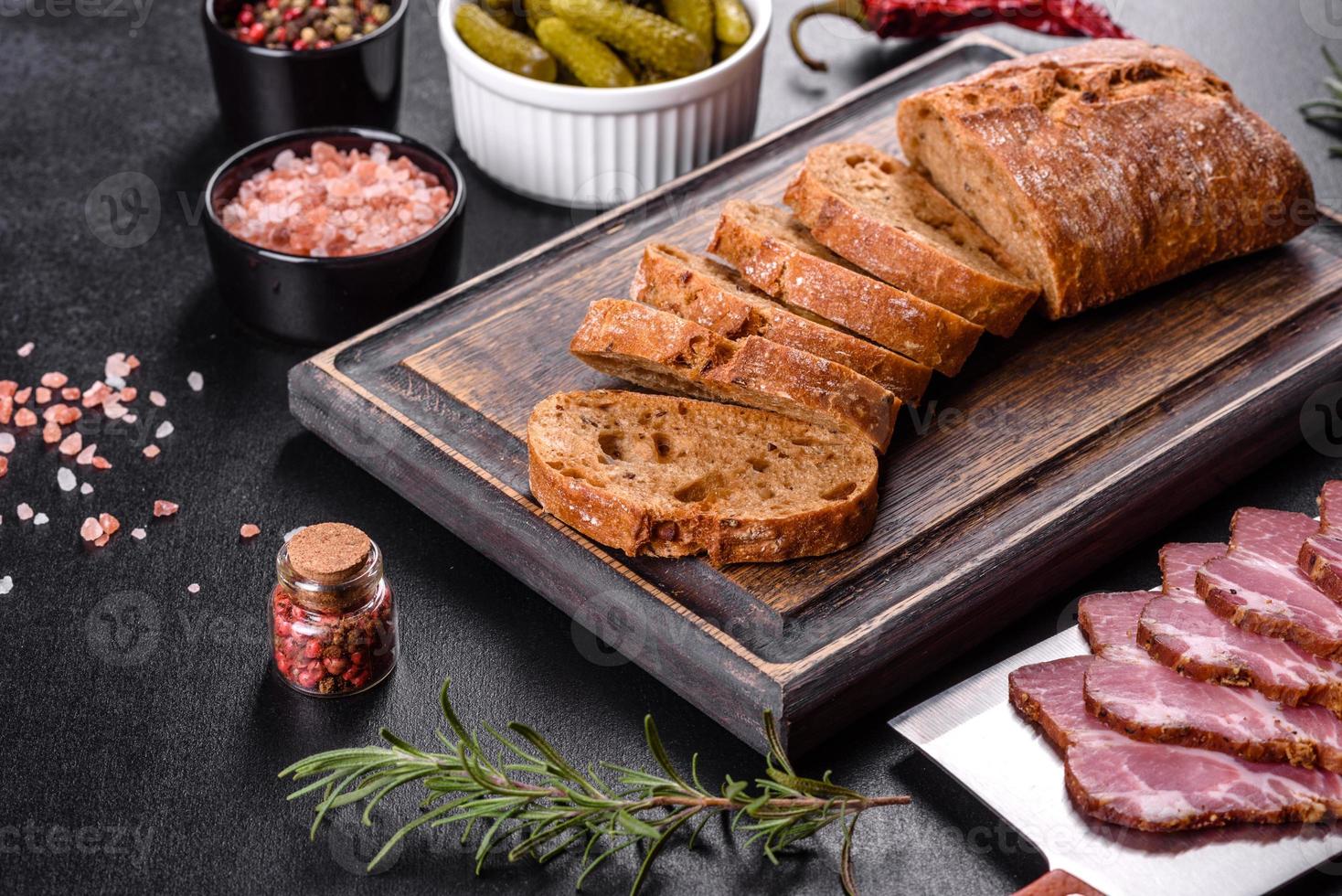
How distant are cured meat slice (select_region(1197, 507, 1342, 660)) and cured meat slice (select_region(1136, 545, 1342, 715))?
26 mm

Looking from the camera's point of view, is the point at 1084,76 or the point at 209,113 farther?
the point at 209,113

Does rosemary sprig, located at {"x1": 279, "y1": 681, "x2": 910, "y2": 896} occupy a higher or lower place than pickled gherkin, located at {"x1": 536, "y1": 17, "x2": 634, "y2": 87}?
lower

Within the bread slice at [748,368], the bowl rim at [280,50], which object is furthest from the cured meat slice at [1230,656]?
the bowl rim at [280,50]

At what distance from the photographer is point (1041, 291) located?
382cm

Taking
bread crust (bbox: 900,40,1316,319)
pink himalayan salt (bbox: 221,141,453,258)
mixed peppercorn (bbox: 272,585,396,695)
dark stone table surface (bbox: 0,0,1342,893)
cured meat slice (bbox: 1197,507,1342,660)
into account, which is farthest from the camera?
pink himalayan salt (bbox: 221,141,453,258)

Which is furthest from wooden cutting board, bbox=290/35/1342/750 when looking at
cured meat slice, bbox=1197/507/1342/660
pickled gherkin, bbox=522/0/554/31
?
pickled gherkin, bbox=522/0/554/31

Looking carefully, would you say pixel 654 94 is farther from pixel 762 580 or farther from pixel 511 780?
pixel 511 780

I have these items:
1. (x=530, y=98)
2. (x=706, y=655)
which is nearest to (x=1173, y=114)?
(x=530, y=98)

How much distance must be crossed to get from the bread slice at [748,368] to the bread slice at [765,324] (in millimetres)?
77

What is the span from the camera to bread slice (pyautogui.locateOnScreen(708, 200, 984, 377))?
11.5 feet

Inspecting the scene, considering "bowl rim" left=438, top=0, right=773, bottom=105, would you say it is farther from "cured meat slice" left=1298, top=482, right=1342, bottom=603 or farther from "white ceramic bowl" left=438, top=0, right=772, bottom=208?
"cured meat slice" left=1298, top=482, right=1342, bottom=603

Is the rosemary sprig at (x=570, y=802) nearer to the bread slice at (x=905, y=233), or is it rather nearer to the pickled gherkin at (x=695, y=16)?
the bread slice at (x=905, y=233)

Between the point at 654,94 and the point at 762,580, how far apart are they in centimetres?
169

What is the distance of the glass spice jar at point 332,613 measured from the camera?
298 cm
